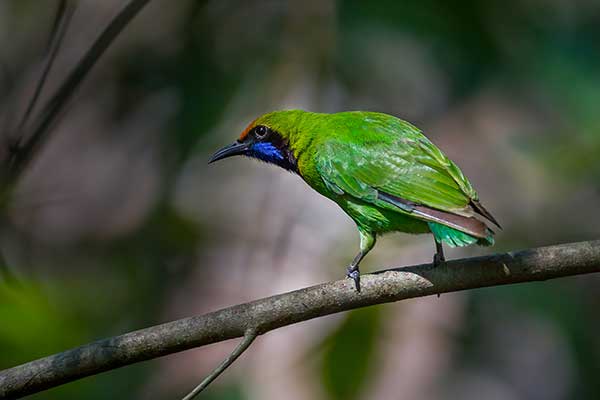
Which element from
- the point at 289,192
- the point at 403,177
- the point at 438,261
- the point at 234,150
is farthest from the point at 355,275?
the point at 289,192

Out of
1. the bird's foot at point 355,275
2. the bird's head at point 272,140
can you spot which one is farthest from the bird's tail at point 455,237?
the bird's head at point 272,140

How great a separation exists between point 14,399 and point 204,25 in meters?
3.46

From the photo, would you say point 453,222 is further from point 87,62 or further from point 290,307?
point 87,62

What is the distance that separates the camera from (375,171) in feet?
13.0

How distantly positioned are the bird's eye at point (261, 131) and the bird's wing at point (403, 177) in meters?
0.40

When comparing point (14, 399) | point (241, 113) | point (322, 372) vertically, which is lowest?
point (322, 372)

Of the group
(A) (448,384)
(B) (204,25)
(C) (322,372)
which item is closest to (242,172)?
(B) (204,25)

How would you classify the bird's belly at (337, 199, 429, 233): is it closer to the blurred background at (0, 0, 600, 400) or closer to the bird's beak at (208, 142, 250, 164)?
the blurred background at (0, 0, 600, 400)

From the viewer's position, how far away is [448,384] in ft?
17.6

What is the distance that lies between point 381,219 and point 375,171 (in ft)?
0.70

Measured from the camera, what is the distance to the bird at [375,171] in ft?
11.6

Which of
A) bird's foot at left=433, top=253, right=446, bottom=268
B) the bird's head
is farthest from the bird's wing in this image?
the bird's head

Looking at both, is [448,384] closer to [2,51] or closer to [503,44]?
[503,44]

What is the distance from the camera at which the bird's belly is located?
384cm
